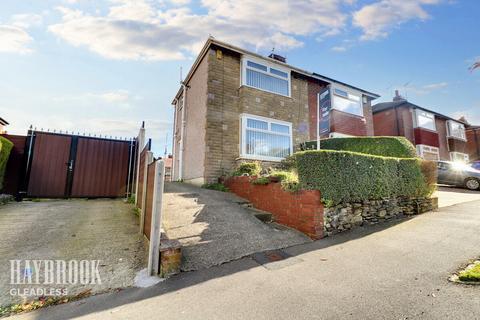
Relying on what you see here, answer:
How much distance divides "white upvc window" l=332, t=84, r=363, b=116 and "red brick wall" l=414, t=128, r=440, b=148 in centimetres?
783

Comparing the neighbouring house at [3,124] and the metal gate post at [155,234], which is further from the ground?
the neighbouring house at [3,124]

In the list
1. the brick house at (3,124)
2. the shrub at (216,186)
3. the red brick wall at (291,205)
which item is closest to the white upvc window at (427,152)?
the shrub at (216,186)

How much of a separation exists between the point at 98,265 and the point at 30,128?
775cm

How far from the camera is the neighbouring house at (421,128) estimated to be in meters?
19.4

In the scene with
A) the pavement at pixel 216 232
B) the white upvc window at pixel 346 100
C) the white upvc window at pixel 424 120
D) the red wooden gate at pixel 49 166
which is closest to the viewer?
the pavement at pixel 216 232

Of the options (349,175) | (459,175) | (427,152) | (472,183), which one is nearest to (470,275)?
(349,175)

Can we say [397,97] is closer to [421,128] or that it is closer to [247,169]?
[421,128]

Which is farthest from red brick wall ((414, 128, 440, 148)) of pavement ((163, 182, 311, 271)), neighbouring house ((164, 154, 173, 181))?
neighbouring house ((164, 154, 173, 181))

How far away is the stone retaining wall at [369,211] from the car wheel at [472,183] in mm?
7159

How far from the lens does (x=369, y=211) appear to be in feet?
20.1

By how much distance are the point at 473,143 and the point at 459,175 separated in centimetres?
2066

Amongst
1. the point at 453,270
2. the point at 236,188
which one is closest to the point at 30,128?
the point at 236,188

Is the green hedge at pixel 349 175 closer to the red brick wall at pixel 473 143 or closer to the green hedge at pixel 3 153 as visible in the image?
the green hedge at pixel 3 153

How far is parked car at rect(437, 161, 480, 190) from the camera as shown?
12003 millimetres
